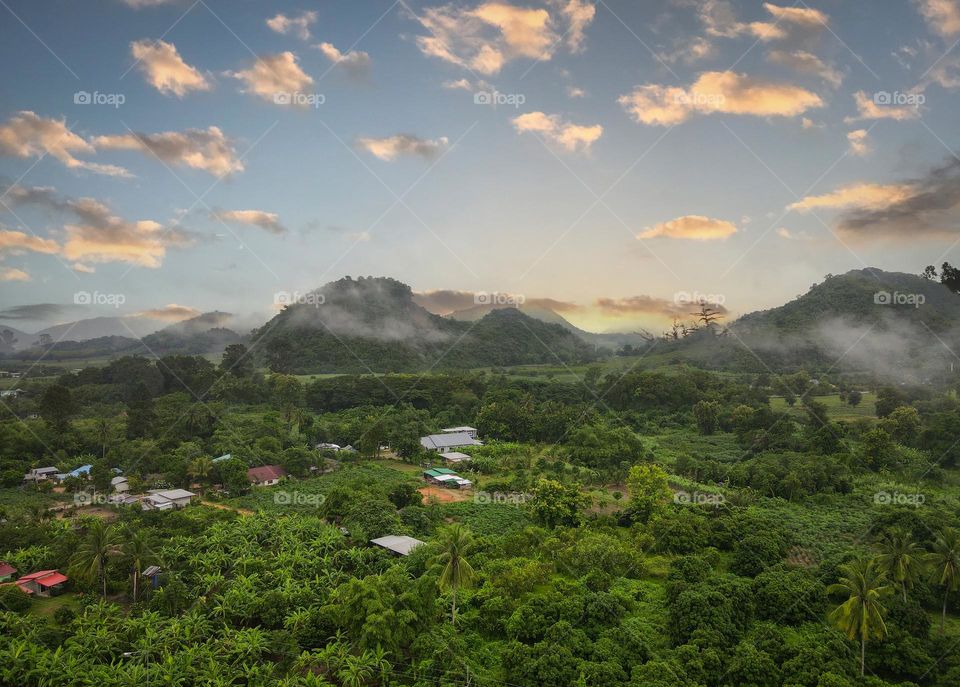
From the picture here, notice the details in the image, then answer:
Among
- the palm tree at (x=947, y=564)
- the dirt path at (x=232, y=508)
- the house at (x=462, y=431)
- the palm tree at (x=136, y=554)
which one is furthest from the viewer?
the house at (x=462, y=431)

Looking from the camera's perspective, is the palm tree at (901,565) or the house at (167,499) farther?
the house at (167,499)

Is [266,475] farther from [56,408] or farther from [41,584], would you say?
[56,408]

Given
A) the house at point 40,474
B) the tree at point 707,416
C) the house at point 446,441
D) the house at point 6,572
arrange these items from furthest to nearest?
1. the tree at point 707,416
2. the house at point 446,441
3. the house at point 40,474
4. the house at point 6,572

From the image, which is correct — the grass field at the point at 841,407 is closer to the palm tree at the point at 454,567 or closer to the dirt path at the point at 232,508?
the palm tree at the point at 454,567

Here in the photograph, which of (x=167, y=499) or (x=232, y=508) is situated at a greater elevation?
(x=167, y=499)

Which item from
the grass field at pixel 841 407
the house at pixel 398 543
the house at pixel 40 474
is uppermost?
the grass field at pixel 841 407

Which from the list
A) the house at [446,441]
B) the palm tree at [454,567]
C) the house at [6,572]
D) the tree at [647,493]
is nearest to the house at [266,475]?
the house at [446,441]

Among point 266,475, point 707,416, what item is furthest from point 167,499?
point 707,416

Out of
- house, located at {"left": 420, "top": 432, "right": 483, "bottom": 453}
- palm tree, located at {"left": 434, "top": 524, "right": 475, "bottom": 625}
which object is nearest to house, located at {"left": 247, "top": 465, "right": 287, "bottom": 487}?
house, located at {"left": 420, "top": 432, "right": 483, "bottom": 453}
